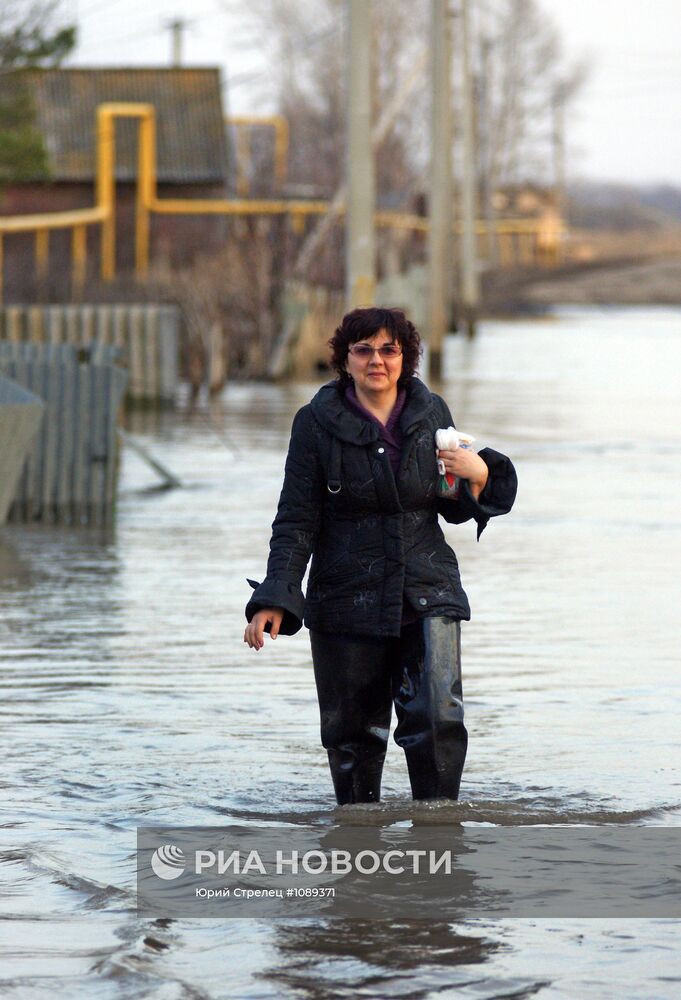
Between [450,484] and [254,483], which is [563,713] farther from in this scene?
[254,483]

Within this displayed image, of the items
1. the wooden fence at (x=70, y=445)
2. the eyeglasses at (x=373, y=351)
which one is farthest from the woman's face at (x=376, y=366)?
the wooden fence at (x=70, y=445)

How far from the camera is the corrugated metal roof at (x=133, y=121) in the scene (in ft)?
136

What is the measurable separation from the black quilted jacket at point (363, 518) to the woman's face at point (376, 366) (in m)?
0.10

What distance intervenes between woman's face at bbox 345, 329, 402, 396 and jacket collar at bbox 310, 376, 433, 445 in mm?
92

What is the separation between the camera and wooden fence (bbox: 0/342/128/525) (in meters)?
13.1

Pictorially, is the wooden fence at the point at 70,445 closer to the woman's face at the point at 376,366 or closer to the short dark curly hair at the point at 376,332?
the short dark curly hair at the point at 376,332

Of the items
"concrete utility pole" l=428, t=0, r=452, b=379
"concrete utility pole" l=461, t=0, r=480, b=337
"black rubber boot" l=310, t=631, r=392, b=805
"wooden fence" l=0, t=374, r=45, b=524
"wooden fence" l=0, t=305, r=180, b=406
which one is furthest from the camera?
"concrete utility pole" l=461, t=0, r=480, b=337

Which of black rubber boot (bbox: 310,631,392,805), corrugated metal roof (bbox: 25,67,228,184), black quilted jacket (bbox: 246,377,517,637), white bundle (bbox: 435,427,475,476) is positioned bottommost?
black rubber boot (bbox: 310,631,392,805)

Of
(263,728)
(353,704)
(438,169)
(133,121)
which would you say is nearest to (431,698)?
(353,704)

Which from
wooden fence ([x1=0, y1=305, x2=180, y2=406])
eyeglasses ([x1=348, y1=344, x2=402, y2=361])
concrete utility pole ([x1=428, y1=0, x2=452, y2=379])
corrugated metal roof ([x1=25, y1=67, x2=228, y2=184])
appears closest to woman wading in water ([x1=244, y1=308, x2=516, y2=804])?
eyeglasses ([x1=348, y1=344, x2=402, y2=361])

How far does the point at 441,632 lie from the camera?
565 centimetres

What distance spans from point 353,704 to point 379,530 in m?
0.54

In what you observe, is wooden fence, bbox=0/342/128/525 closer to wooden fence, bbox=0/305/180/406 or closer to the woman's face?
the woman's face

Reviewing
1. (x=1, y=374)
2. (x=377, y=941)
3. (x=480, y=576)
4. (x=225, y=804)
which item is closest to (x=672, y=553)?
(x=480, y=576)
